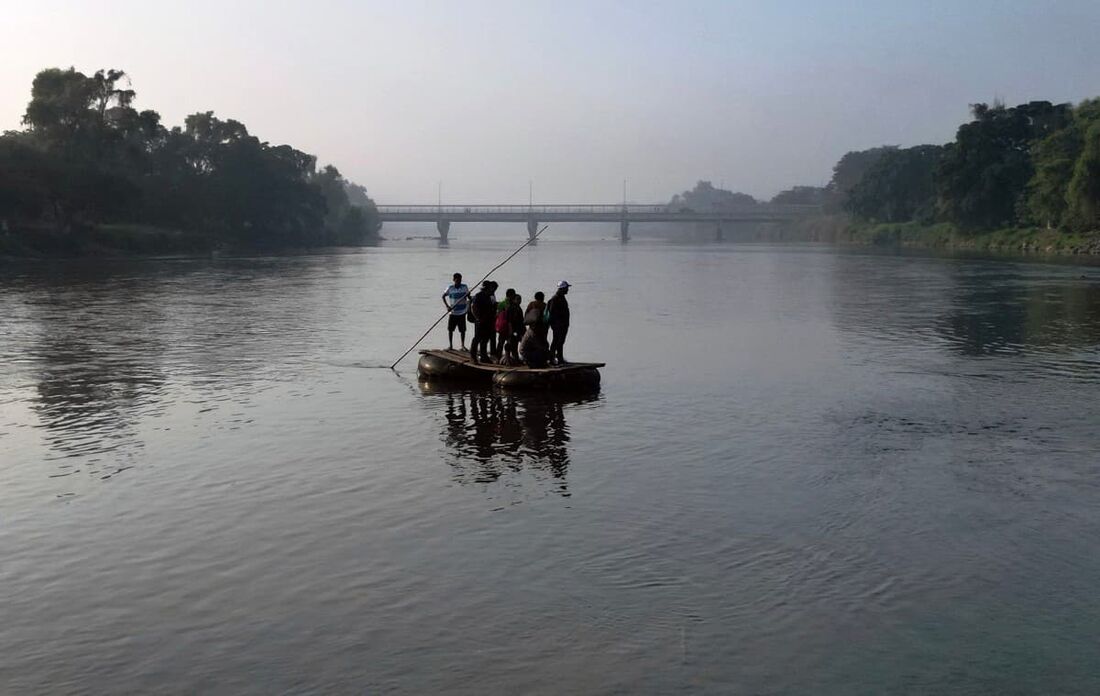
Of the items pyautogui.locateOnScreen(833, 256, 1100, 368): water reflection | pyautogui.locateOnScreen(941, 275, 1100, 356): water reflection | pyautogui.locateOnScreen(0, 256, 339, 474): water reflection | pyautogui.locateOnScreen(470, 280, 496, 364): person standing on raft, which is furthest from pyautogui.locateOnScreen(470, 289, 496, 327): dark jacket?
pyautogui.locateOnScreen(941, 275, 1100, 356): water reflection

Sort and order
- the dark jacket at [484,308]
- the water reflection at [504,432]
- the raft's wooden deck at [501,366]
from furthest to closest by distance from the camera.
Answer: the dark jacket at [484,308] → the raft's wooden deck at [501,366] → the water reflection at [504,432]

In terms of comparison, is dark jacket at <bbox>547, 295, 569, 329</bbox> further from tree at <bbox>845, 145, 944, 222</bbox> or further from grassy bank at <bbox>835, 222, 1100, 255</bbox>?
tree at <bbox>845, 145, 944, 222</bbox>

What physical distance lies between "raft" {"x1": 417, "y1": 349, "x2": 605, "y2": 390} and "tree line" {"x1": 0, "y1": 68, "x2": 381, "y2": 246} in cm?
7679

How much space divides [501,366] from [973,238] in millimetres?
115114

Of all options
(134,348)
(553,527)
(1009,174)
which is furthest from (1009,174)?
(553,527)

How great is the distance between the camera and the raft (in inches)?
861

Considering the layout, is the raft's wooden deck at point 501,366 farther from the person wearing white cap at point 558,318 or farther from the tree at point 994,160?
the tree at point 994,160

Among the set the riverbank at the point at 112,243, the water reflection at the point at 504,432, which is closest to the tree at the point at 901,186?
the riverbank at the point at 112,243

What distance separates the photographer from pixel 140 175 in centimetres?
11881

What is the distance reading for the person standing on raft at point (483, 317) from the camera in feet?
76.0

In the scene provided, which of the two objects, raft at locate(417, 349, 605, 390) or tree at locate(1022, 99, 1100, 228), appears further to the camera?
tree at locate(1022, 99, 1100, 228)

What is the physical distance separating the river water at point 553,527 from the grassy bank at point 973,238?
7843 cm

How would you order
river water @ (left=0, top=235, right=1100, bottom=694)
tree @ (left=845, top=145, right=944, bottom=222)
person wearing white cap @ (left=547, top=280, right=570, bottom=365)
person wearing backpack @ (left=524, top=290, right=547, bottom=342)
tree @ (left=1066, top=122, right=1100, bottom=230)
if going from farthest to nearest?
tree @ (left=845, top=145, right=944, bottom=222) → tree @ (left=1066, top=122, right=1100, bottom=230) → person wearing white cap @ (left=547, top=280, right=570, bottom=365) → person wearing backpack @ (left=524, top=290, right=547, bottom=342) → river water @ (left=0, top=235, right=1100, bottom=694)

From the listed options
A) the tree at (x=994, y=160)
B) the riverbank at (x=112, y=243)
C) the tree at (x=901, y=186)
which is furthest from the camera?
the tree at (x=901, y=186)
